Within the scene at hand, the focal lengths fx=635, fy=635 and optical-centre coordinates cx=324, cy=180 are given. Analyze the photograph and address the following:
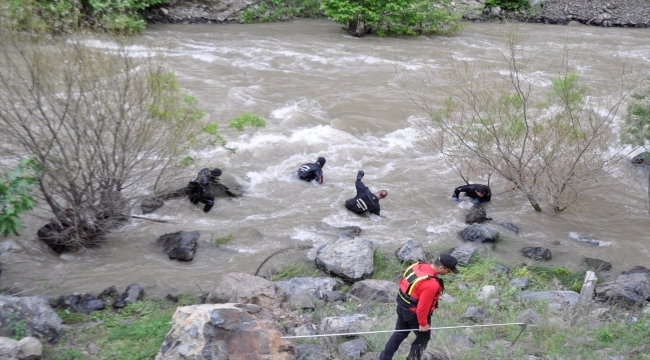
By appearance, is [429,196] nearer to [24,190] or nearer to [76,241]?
[76,241]

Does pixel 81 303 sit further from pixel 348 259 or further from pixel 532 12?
pixel 532 12

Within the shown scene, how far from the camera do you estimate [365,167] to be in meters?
14.1

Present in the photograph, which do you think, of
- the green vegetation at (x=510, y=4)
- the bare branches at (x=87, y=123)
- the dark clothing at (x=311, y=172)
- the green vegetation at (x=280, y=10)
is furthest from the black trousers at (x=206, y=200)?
the green vegetation at (x=510, y=4)

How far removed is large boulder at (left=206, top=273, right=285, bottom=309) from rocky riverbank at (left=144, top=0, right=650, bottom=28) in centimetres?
2032

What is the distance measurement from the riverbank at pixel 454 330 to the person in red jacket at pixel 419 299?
0.36 m

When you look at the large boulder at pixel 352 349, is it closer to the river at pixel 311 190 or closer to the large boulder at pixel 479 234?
the river at pixel 311 190

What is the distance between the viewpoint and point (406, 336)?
19.8ft

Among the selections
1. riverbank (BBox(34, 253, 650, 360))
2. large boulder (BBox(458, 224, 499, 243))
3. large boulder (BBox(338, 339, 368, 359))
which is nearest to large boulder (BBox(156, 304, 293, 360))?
riverbank (BBox(34, 253, 650, 360))

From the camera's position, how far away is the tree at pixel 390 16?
24156 mm

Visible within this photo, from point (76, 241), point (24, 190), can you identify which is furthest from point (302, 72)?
point (24, 190)

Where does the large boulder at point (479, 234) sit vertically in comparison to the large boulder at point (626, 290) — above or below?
below

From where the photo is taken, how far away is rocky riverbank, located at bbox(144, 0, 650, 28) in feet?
87.1

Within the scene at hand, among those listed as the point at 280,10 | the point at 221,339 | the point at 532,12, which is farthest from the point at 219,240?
the point at 532,12

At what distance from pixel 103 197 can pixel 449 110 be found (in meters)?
6.43
